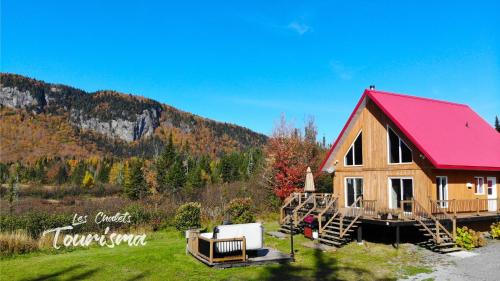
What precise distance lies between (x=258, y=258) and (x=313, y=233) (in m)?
4.95

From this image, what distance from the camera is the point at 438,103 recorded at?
76.2 feet

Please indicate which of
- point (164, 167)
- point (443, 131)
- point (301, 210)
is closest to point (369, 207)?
point (301, 210)

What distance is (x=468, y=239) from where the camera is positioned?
53.6 feet

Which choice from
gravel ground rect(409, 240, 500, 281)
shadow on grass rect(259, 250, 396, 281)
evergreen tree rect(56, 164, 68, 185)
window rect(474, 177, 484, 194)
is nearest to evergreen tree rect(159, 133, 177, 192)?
evergreen tree rect(56, 164, 68, 185)

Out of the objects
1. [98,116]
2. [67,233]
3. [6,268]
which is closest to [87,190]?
[67,233]

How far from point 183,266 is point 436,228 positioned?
10.6 metres

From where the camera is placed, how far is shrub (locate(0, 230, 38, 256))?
1599 cm

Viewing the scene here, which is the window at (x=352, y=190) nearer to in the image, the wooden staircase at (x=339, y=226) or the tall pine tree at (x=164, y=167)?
the wooden staircase at (x=339, y=226)

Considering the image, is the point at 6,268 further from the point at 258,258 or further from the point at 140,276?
the point at 258,258

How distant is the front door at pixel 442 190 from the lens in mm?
17938

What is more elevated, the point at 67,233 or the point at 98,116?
the point at 98,116

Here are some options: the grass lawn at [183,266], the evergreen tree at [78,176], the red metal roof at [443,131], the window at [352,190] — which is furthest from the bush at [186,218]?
the evergreen tree at [78,176]

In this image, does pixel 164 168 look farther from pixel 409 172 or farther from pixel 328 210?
pixel 409 172

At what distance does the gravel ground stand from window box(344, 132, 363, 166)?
6.74 m
